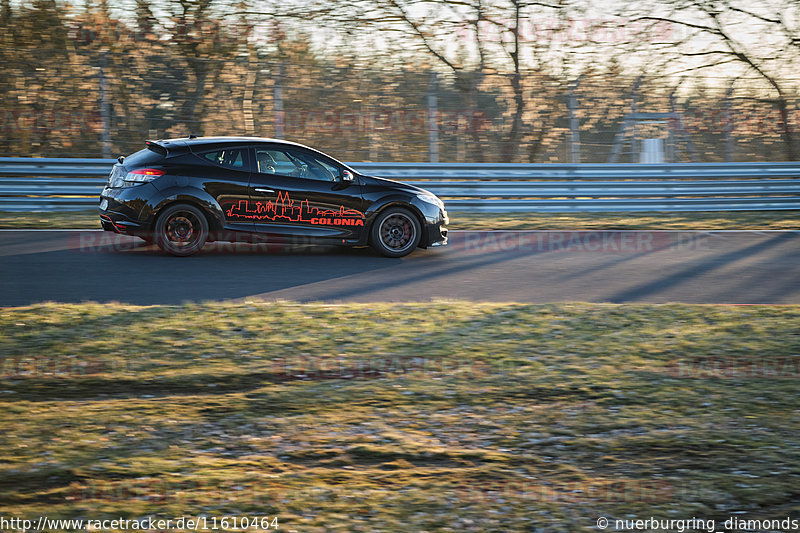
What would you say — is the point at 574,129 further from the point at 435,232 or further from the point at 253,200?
the point at 253,200

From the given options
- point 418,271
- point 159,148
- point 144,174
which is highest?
point 159,148

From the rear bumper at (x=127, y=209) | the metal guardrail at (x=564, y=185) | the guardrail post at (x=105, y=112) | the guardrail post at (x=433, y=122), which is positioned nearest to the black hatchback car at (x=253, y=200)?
the rear bumper at (x=127, y=209)

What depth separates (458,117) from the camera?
17.5 metres

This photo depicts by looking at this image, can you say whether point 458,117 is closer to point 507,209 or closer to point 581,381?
point 507,209

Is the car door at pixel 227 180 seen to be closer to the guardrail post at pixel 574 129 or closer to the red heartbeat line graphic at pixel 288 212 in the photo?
the red heartbeat line graphic at pixel 288 212

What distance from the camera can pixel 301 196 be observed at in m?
10.7

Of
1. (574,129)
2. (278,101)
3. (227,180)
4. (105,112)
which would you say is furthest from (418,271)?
(105,112)

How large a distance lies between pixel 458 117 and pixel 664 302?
984 centimetres


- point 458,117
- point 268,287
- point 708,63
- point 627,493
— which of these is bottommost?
point 627,493

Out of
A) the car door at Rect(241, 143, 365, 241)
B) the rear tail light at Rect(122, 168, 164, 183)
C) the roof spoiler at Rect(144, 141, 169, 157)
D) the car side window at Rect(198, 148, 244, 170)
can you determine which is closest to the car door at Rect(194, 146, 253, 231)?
the car side window at Rect(198, 148, 244, 170)

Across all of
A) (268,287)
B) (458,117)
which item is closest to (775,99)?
(458,117)

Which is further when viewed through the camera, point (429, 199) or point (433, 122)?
point (433, 122)

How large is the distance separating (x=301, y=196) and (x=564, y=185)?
6.95m

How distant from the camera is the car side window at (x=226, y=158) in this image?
10609mm
